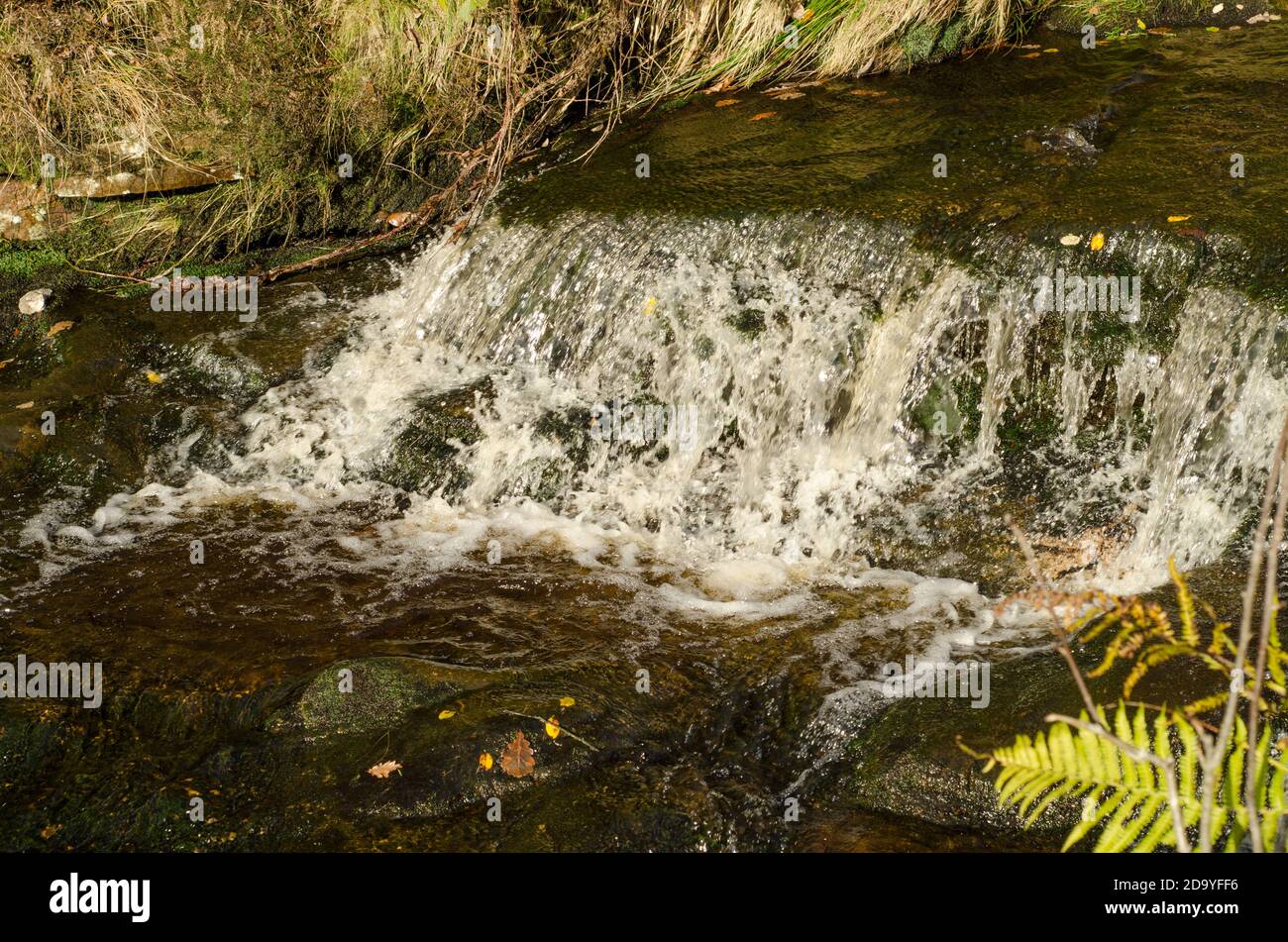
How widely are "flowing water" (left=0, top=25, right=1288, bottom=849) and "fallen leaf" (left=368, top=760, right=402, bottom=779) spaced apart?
4 centimetres

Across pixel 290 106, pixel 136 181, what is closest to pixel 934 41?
pixel 290 106

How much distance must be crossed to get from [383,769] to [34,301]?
479 centimetres

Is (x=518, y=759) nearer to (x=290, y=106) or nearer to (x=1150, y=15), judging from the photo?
(x=290, y=106)

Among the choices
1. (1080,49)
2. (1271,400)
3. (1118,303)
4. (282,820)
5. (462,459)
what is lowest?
(282,820)

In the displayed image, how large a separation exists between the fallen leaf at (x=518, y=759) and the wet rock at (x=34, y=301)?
4.90 metres

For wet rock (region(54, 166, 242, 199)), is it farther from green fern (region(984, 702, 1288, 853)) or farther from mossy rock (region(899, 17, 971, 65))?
green fern (region(984, 702, 1288, 853))

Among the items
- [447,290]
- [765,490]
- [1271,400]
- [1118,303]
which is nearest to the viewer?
[1271,400]

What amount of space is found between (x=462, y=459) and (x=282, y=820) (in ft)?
8.56

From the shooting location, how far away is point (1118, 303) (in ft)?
16.9

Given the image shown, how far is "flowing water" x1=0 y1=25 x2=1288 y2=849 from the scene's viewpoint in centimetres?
359

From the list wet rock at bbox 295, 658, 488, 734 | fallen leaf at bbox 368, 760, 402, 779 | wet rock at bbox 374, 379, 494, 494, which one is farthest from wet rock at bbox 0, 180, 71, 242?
fallen leaf at bbox 368, 760, 402, 779

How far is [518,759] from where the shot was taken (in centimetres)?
356

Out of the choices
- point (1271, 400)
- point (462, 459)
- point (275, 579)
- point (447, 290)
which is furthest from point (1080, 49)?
point (275, 579)

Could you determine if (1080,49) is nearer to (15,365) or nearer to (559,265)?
(559,265)
